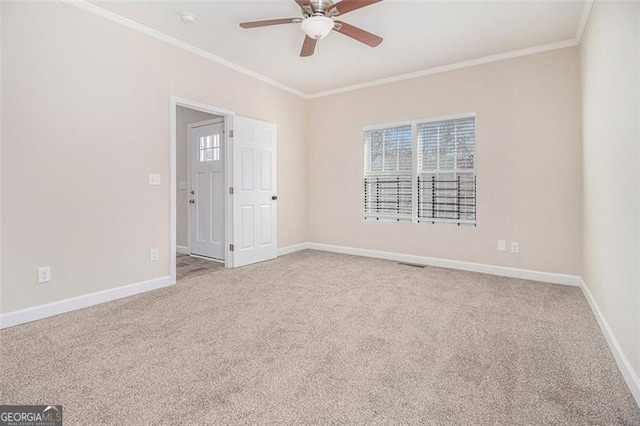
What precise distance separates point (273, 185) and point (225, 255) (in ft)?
4.37

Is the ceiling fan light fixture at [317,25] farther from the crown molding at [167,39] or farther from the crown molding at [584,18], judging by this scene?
the crown molding at [584,18]

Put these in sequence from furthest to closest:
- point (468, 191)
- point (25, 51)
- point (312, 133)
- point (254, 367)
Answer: point (312, 133), point (468, 191), point (25, 51), point (254, 367)

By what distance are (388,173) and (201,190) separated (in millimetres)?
3020

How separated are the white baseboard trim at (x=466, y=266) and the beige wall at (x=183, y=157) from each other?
2446 millimetres

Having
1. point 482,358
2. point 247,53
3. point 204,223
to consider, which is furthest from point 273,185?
point 482,358

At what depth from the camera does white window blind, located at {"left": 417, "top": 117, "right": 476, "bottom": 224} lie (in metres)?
4.28

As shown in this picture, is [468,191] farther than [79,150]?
Yes

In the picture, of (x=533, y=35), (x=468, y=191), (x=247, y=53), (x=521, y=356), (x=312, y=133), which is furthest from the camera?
(x=312, y=133)

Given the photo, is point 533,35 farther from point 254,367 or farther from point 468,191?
point 254,367

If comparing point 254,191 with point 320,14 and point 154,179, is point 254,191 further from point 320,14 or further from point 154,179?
point 320,14

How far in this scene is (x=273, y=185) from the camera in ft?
16.8

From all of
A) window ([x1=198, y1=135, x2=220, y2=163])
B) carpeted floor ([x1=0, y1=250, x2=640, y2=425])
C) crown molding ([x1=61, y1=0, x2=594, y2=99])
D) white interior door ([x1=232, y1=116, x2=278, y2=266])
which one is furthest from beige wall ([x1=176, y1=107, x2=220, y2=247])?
carpeted floor ([x1=0, y1=250, x2=640, y2=425])

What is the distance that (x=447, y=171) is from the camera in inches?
174

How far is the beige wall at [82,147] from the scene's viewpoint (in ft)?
8.39
